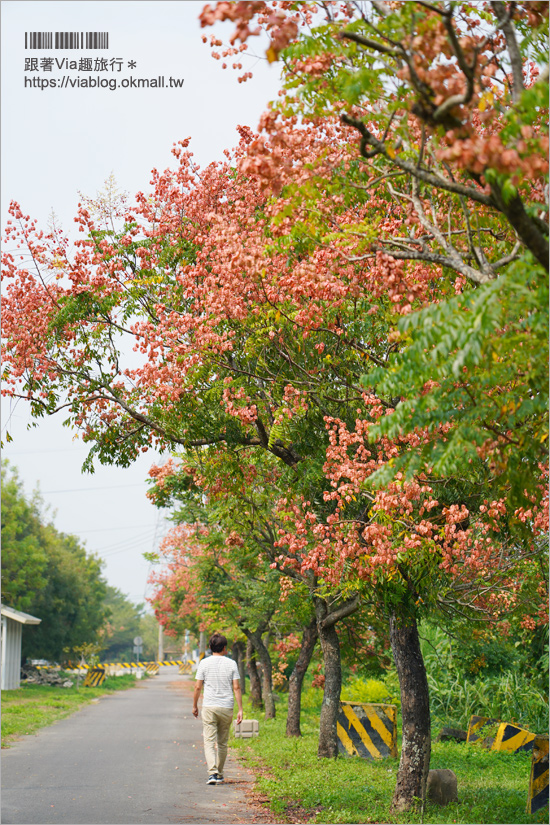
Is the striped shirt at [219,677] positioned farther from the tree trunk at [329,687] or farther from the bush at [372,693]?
the bush at [372,693]

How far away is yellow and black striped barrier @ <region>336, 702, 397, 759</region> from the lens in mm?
15836

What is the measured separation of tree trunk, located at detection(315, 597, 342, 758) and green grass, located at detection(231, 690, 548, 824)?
319mm

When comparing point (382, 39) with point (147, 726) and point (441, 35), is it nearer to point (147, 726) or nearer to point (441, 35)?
point (441, 35)

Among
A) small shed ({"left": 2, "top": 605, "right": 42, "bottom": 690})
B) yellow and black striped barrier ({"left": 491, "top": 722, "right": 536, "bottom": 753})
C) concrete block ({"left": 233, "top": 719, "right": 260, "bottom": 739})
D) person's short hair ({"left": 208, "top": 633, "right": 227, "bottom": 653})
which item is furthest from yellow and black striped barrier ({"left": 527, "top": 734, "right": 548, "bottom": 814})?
small shed ({"left": 2, "top": 605, "right": 42, "bottom": 690})

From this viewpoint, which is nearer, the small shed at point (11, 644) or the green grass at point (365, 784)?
the green grass at point (365, 784)

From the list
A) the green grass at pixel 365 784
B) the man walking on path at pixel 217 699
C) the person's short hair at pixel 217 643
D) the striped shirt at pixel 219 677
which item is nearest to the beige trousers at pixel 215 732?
the man walking on path at pixel 217 699

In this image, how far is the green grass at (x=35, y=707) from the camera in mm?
19906

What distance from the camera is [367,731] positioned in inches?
632

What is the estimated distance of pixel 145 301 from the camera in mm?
11133

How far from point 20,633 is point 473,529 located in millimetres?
35840

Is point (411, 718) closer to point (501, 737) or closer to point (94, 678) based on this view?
point (501, 737)

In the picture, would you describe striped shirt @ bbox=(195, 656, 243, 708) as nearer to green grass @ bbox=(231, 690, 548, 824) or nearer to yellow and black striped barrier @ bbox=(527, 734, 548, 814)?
green grass @ bbox=(231, 690, 548, 824)

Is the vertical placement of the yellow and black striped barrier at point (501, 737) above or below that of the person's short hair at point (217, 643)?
below

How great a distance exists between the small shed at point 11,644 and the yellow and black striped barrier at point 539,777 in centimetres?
3135
